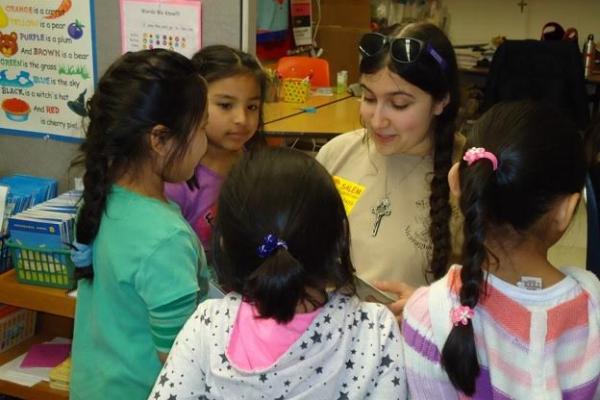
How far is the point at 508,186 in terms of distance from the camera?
3.07ft

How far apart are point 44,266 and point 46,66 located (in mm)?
629

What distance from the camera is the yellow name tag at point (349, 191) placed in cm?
151

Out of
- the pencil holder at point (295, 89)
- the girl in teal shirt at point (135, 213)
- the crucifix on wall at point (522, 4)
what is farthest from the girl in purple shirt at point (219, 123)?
the crucifix on wall at point (522, 4)

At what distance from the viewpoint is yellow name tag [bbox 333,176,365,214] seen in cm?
151

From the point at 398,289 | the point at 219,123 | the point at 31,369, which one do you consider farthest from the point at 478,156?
the point at 31,369

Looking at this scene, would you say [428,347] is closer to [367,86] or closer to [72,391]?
[367,86]

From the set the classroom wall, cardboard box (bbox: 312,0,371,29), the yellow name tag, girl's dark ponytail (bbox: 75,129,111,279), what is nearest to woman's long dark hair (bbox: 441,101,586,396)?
the yellow name tag

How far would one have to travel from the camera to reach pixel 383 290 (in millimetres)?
1317

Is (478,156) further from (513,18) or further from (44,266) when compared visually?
(513,18)

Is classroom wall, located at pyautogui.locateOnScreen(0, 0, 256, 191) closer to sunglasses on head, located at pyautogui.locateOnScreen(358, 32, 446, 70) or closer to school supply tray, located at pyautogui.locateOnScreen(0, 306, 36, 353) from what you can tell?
school supply tray, located at pyautogui.locateOnScreen(0, 306, 36, 353)

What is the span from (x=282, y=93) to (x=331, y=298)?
2.51 m

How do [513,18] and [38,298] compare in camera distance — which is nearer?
[38,298]

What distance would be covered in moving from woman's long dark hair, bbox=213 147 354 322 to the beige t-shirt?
1.44ft

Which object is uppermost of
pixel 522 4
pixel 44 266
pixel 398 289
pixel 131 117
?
pixel 522 4
